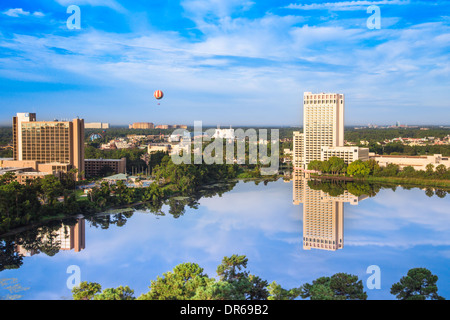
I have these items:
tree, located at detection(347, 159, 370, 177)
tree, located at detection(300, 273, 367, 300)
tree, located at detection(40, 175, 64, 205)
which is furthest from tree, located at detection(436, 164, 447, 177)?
tree, located at detection(40, 175, 64, 205)

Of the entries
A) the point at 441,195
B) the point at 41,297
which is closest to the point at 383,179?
the point at 441,195

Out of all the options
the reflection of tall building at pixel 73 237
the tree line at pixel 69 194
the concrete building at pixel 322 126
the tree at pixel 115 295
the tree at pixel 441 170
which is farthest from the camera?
the concrete building at pixel 322 126

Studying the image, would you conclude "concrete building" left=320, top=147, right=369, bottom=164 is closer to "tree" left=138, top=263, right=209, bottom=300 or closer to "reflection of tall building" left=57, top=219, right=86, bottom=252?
"reflection of tall building" left=57, top=219, right=86, bottom=252

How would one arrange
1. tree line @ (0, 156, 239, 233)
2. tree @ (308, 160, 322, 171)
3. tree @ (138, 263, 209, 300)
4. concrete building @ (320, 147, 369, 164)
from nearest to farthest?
tree @ (138, 263, 209, 300)
tree line @ (0, 156, 239, 233)
tree @ (308, 160, 322, 171)
concrete building @ (320, 147, 369, 164)

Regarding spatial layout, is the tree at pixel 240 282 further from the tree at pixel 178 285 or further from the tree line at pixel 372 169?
the tree line at pixel 372 169

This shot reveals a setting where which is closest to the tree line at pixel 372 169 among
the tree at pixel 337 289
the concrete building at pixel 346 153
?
the concrete building at pixel 346 153

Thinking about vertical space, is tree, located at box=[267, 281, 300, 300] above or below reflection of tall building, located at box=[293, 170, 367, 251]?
above
